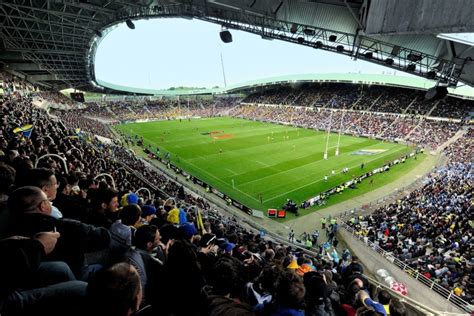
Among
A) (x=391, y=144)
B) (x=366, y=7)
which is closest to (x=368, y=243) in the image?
(x=366, y=7)

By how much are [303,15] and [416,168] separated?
89.1 feet

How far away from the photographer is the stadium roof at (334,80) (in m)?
52.5

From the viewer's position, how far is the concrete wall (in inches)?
390

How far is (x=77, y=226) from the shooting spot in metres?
3.05

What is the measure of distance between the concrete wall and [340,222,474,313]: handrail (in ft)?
0.40

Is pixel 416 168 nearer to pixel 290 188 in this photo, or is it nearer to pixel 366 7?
pixel 290 188

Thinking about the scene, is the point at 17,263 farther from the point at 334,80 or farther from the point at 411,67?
the point at 334,80

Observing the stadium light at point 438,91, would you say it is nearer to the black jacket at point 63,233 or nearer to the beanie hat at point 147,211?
the beanie hat at point 147,211

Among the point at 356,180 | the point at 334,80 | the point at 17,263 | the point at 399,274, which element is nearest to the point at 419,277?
the point at 399,274

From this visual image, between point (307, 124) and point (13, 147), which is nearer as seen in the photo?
point (13, 147)

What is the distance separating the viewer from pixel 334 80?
68250mm

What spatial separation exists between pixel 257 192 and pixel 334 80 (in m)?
50.6

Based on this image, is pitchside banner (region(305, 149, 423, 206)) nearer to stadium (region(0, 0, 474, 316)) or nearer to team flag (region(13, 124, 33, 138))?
stadium (region(0, 0, 474, 316))

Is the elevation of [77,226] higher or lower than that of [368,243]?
higher
